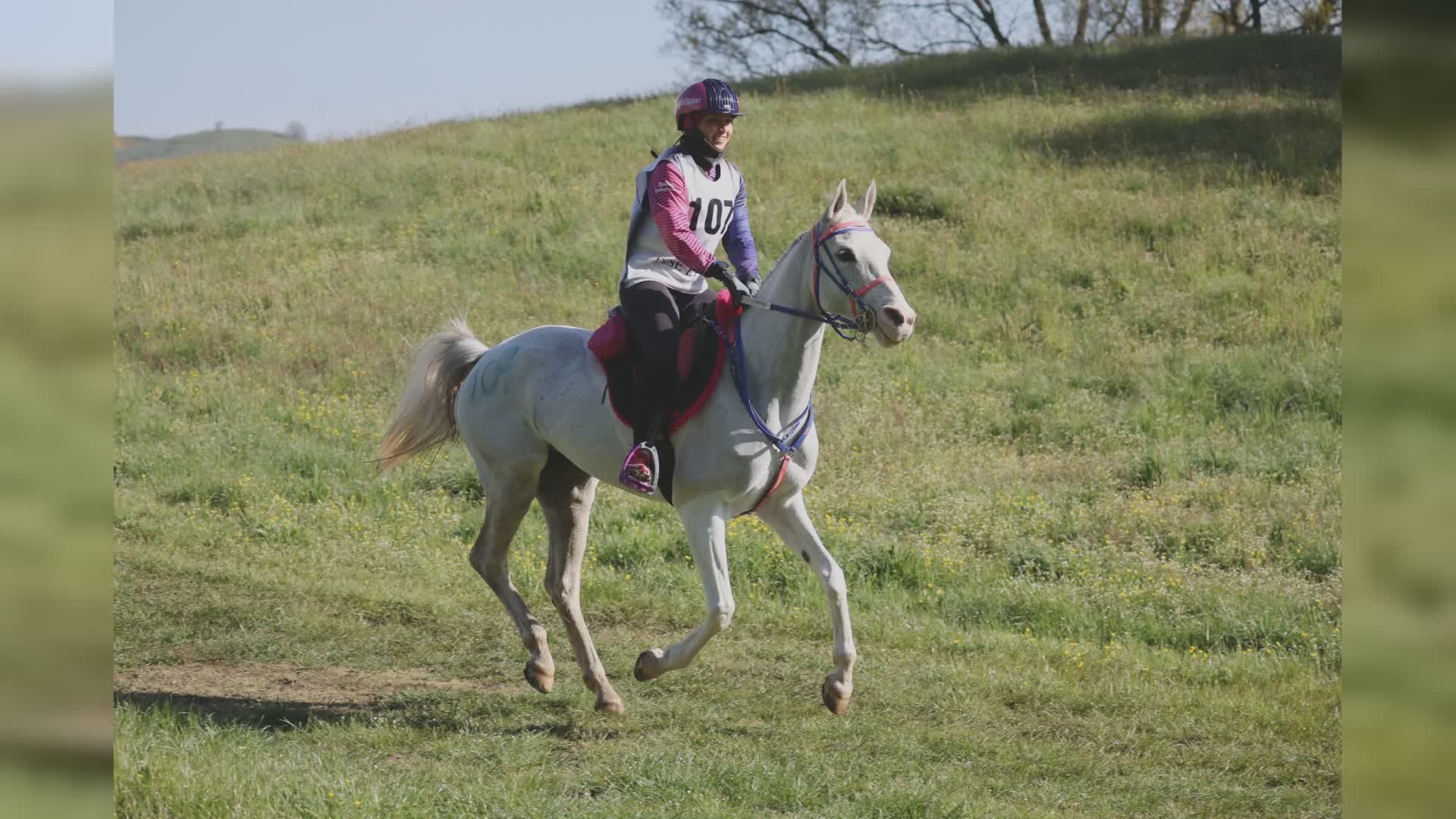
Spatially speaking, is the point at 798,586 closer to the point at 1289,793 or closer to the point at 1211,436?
the point at 1289,793

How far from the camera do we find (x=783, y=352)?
243 inches

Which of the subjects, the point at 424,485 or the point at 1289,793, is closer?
the point at 1289,793

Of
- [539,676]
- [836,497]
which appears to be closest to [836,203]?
→ [539,676]

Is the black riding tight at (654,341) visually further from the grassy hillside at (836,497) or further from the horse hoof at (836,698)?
the grassy hillside at (836,497)

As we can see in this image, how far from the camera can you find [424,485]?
1231 cm

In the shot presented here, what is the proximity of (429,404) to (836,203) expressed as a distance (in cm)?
336

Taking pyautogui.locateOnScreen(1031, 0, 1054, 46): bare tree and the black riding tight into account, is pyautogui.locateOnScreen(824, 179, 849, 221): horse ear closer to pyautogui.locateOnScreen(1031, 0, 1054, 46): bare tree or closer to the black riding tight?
the black riding tight

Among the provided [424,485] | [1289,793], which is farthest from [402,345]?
[1289,793]

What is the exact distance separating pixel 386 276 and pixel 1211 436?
11.7m
